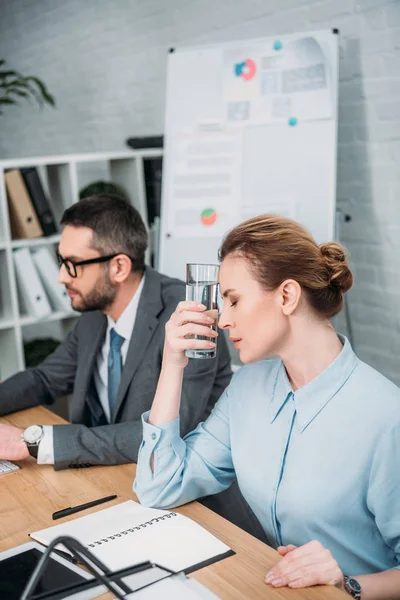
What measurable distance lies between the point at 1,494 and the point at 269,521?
0.56 metres

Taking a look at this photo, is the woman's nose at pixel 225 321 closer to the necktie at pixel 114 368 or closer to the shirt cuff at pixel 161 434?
the shirt cuff at pixel 161 434

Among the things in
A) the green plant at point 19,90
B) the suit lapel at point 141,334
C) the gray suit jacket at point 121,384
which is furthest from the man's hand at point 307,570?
the green plant at point 19,90

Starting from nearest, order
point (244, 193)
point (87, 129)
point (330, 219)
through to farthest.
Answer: point (330, 219) < point (244, 193) < point (87, 129)

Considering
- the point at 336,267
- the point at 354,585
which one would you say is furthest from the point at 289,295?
the point at 354,585

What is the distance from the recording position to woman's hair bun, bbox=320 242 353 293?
1272 millimetres

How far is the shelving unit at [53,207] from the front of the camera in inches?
116

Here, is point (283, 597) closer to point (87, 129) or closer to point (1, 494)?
point (1, 494)

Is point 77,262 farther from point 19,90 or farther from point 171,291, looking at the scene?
point 19,90

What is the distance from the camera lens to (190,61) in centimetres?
297

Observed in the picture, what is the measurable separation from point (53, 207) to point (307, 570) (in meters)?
2.49

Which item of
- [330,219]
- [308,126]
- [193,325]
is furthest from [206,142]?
[193,325]

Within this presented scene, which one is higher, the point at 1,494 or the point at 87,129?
the point at 87,129

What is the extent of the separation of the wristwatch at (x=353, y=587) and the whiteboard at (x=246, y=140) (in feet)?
5.51

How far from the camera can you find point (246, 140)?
2797 mm
